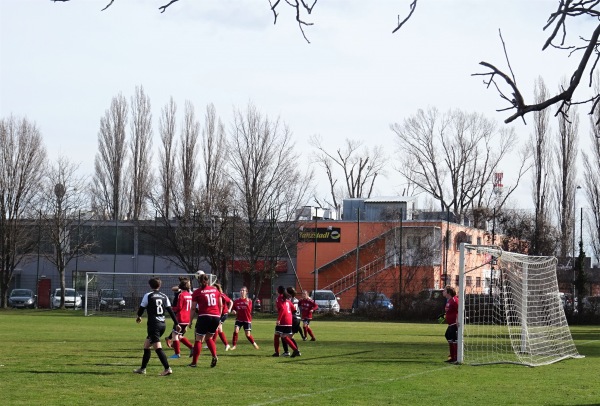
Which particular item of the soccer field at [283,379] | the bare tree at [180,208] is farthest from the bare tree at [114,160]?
the soccer field at [283,379]

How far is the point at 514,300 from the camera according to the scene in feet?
78.3

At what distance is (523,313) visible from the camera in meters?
23.0

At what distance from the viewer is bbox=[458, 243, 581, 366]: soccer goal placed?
2197 centimetres

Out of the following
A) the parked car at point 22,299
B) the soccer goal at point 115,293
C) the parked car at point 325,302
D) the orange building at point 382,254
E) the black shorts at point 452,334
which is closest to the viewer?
the black shorts at point 452,334

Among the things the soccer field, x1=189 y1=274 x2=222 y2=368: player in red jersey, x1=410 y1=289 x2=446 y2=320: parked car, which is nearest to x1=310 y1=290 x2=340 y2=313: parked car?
x1=410 y1=289 x2=446 y2=320: parked car

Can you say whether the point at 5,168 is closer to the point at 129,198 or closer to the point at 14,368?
the point at 129,198

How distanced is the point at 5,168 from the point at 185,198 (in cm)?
1280

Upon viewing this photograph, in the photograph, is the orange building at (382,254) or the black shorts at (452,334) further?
the orange building at (382,254)

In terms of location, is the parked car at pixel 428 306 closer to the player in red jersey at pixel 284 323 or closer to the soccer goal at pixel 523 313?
the soccer goal at pixel 523 313

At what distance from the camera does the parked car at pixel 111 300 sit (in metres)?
53.0

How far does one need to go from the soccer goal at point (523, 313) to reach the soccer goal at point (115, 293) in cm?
2795

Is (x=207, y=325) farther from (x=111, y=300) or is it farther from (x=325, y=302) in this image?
(x=325, y=302)

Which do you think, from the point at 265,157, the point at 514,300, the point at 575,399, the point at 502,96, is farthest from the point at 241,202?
the point at 502,96

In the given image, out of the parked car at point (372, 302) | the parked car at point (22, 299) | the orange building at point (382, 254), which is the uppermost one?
the orange building at point (382, 254)
